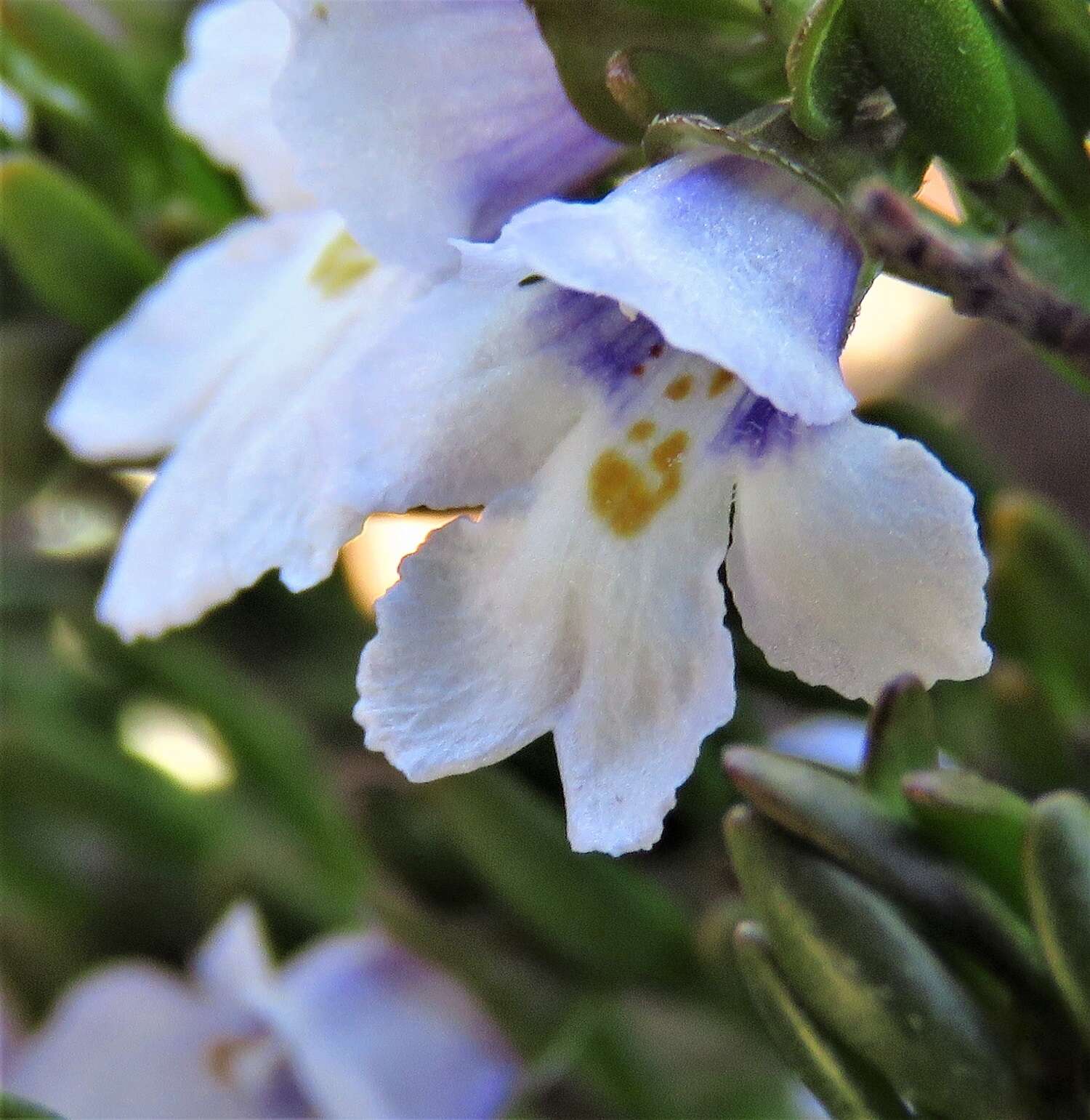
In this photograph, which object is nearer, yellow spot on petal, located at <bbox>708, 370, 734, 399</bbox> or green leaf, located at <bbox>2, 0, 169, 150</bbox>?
yellow spot on petal, located at <bbox>708, 370, 734, 399</bbox>

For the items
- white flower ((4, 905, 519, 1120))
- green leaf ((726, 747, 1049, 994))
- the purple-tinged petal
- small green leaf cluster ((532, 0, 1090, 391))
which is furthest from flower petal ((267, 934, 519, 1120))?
small green leaf cluster ((532, 0, 1090, 391))

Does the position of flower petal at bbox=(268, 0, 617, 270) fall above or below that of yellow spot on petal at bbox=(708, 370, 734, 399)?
above

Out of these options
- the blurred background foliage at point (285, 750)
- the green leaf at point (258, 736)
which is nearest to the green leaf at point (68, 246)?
the blurred background foliage at point (285, 750)

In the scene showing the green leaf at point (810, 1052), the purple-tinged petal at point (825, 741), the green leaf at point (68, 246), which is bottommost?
the purple-tinged petal at point (825, 741)

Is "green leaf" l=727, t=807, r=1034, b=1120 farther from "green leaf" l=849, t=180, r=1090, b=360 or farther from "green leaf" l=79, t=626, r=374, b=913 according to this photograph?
"green leaf" l=79, t=626, r=374, b=913

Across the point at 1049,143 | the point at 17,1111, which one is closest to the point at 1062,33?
the point at 1049,143

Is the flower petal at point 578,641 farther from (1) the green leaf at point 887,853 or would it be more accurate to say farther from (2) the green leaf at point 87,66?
(2) the green leaf at point 87,66
